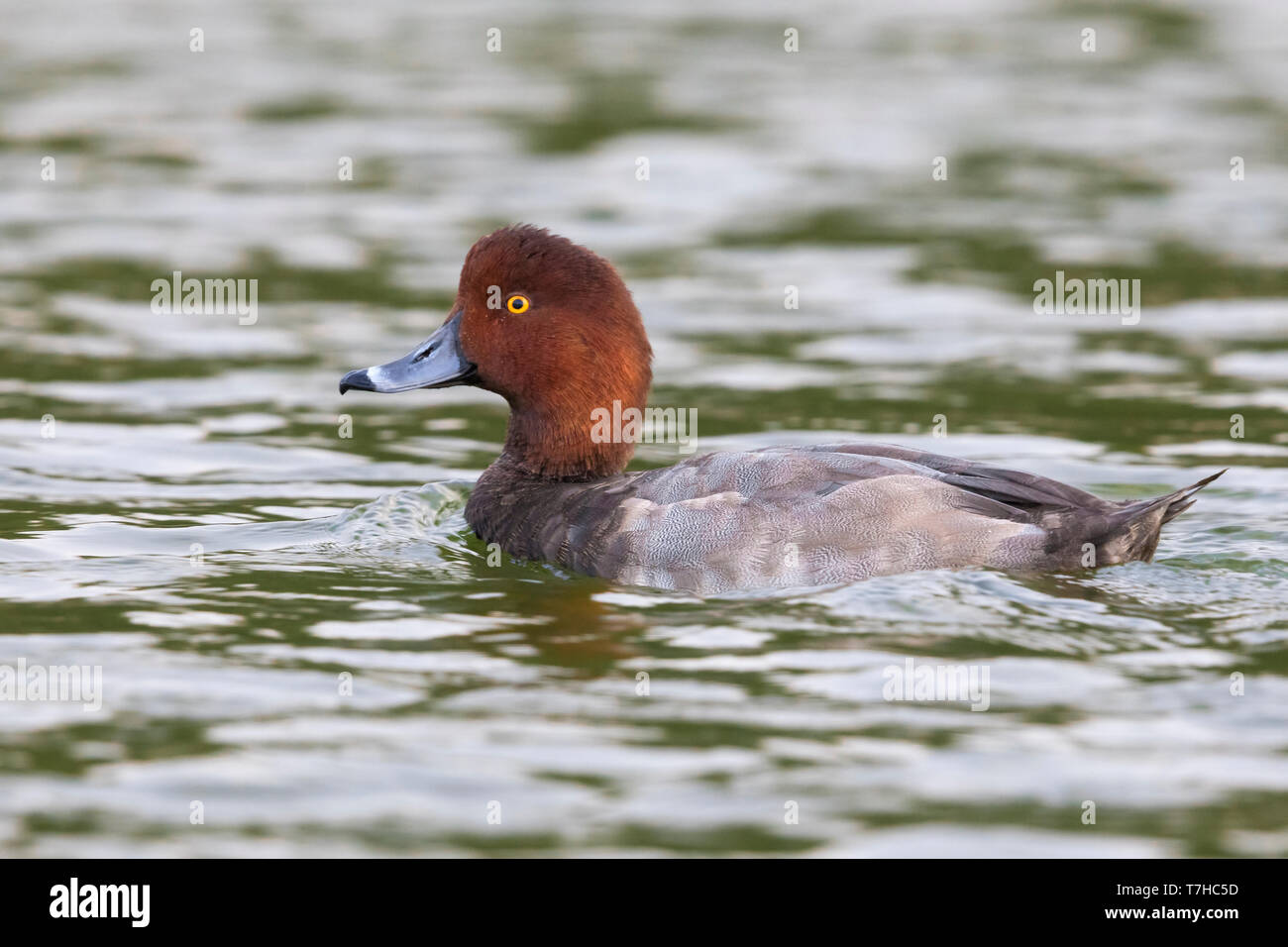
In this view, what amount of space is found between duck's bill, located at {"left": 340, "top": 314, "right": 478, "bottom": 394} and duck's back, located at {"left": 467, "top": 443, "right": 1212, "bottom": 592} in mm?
1223

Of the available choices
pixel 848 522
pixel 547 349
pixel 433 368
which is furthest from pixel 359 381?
pixel 848 522

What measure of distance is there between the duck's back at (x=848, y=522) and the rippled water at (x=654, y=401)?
14cm

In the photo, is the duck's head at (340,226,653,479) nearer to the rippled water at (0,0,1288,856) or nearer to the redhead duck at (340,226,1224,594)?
the redhead duck at (340,226,1224,594)

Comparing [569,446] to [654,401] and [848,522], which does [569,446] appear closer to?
[848,522]

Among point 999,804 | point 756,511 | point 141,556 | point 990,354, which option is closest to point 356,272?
point 990,354

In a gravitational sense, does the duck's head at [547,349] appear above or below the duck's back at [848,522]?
above

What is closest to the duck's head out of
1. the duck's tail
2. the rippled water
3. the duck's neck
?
the duck's neck

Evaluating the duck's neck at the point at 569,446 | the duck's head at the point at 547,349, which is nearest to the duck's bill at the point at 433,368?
the duck's head at the point at 547,349

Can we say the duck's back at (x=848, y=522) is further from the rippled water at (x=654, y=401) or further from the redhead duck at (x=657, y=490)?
the rippled water at (x=654, y=401)

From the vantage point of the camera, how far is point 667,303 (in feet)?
41.8

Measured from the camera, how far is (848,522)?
723cm

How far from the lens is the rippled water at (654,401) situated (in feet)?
18.4

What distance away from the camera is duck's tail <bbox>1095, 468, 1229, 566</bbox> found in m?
7.26

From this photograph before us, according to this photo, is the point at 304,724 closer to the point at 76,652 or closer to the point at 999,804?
the point at 76,652
